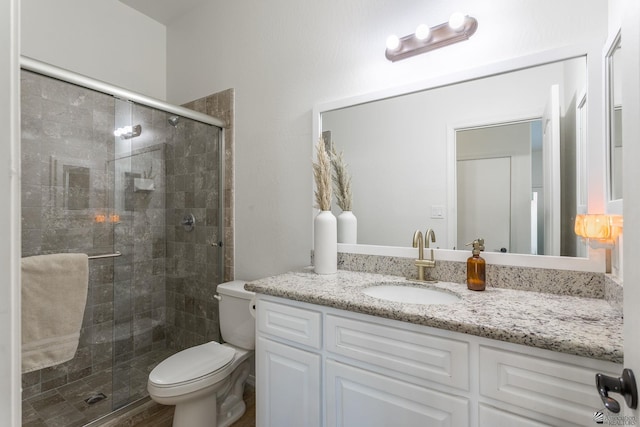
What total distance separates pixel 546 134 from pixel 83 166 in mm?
2471

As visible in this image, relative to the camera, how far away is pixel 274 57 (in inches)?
78.0

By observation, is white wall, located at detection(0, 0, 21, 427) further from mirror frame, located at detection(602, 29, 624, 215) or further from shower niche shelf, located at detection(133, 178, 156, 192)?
shower niche shelf, located at detection(133, 178, 156, 192)

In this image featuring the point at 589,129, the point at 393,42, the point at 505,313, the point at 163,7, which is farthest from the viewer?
the point at 163,7

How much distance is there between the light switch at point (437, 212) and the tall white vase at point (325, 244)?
0.48 metres

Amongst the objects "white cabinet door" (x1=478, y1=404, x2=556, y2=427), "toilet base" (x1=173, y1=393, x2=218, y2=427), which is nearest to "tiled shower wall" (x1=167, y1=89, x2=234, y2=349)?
"toilet base" (x1=173, y1=393, x2=218, y2=427)

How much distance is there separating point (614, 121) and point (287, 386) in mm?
1533

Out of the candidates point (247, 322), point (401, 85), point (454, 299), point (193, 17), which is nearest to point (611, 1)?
point (401, 85)

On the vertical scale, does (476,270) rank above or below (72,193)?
below

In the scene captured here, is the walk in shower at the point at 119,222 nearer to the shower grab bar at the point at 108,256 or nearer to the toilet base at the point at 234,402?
the shower grab bar at the point at 108,256

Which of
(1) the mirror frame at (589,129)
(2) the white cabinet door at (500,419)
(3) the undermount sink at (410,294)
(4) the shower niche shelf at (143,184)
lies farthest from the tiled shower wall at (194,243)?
(2) the white cabinet door at (500,419)

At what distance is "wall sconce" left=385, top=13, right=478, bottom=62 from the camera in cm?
132

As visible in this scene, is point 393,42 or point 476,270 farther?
point 393,42

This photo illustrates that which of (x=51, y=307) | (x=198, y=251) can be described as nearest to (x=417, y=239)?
(x=198, y=251)

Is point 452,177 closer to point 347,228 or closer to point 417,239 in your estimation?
point 417,239
